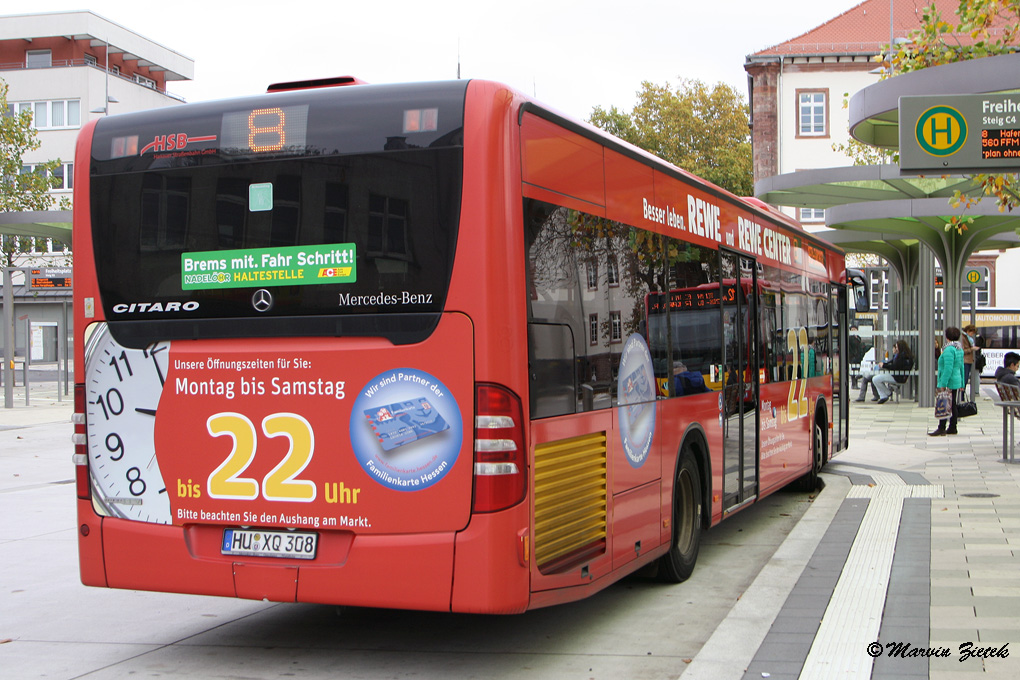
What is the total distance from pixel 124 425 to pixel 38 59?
57391 mm

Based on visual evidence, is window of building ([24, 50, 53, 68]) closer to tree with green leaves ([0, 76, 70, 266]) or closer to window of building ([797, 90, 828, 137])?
tree with green leaves ([0, 76, 70, 266])

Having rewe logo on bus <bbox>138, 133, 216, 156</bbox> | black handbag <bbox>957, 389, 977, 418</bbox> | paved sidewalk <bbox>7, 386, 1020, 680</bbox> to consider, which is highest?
rewe logo on bus <bbox>138, 133, 216, 156</bbox>

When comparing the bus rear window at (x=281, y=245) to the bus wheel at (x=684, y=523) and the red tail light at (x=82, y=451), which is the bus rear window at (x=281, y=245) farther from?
the bus wheel at (x=684, y=523)

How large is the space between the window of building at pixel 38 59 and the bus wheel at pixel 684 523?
5647 centimetres

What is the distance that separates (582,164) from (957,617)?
3.30 m

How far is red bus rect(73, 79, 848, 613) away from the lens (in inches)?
204

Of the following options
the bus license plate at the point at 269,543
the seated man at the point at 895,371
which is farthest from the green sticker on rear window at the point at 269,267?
the seated man at the point at 895,371

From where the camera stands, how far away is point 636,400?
21.9 ft

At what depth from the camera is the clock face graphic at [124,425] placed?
580 cm

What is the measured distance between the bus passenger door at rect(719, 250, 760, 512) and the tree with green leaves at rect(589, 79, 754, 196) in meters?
48.5

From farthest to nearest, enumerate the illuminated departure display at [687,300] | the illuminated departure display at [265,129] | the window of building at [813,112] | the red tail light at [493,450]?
1. the window of building at [813,112]
2. the illuminated departure display at [687,300]
3. the illuminated departure display at [265,129]
4. the red tail light at [493,450]

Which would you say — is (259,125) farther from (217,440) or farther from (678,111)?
(678,111)

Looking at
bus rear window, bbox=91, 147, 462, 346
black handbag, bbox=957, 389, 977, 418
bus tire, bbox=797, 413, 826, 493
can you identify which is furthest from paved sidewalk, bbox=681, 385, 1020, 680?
black handbag, bbox=957, 389, 977, 418

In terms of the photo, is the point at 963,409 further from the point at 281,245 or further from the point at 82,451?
the point at 82,451
